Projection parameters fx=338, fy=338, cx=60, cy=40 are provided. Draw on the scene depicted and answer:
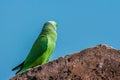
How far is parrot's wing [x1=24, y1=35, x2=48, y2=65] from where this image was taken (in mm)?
4988

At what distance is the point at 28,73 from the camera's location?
3.67 m

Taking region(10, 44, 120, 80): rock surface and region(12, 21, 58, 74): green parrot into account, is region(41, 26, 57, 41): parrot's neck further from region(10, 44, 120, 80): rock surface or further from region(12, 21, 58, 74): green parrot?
region(10, 44, 120, 80): rock surface

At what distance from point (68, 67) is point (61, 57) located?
0.51 ft

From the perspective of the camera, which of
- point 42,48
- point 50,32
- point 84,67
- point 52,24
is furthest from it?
point 52,24

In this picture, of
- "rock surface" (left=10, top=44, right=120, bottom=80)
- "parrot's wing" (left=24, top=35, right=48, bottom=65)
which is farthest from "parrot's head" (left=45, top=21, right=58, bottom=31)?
"rock surface" (left=10, top=44, right=120, bottom=80)

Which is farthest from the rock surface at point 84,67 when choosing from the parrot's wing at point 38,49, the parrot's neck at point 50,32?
the parrot's neck at point 50,32

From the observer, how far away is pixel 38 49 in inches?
208

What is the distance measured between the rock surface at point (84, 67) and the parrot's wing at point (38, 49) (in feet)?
4.29

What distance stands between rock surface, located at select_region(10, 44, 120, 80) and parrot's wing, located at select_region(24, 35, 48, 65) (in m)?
1.31

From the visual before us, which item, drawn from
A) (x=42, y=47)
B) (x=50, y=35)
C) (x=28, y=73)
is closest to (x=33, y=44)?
(x=42, y=47)

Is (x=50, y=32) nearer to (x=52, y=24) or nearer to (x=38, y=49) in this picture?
(x=52, y=24)

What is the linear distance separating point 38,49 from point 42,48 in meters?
0.17

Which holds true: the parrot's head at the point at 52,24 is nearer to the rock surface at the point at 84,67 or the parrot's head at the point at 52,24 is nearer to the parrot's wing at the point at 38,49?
the parrot's wing at the point at 38,49

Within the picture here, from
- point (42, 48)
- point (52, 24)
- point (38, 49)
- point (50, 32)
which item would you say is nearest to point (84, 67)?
point (38, 49)
